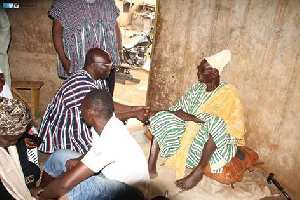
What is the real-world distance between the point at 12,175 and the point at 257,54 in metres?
2.93

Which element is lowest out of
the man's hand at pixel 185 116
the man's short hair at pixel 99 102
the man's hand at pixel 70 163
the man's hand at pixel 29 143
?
the man's hand at pixel 29 143

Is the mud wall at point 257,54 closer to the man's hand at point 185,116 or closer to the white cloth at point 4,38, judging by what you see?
the man's hand at point 185,116

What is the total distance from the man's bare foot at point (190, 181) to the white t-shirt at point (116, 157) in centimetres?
113

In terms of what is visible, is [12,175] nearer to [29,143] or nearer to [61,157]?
[61,157]

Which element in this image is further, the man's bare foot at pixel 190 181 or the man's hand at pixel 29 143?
the man's bare foot at pixel 190 181

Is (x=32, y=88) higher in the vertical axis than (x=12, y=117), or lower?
lower

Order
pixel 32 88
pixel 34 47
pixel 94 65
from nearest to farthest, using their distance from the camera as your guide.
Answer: pixel 94 65 < pixel 32 88 < pixel 34 47

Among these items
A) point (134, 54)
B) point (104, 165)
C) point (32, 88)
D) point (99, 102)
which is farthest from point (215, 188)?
point (134, 54)

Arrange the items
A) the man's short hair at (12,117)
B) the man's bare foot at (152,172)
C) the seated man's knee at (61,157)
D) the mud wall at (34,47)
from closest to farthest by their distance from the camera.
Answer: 1. the man's short hair at (12,117)
2. the seated man's knee at (61,157)
3. the man's bare foot at (152,172)
4. the mud wall at (34,47)

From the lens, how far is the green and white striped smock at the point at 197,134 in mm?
3088

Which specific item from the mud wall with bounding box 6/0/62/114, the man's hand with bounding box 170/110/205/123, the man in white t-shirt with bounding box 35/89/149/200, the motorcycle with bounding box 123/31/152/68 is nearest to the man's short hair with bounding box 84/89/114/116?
the man in white t-shirt with bounding box 35/89/149/200

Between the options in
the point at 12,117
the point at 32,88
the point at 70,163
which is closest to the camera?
the point at 12,117

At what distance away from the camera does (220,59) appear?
3227 mm

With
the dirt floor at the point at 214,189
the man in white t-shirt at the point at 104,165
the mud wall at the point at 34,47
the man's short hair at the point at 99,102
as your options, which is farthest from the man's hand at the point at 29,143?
the mud wall at the point at 34,47
